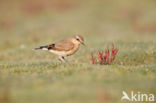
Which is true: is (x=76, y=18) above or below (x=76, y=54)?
above

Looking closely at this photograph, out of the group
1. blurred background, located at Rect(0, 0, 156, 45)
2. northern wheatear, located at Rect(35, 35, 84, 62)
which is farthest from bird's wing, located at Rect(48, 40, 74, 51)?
blurred background, located at Rect(0, 0, 156, 45)

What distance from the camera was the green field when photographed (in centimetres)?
1180

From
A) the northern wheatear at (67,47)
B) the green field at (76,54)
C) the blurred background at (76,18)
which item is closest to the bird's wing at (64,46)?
the northern wheatear at (67,47)

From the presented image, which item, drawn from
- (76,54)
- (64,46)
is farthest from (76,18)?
(64,46)

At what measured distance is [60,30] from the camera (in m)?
41.0

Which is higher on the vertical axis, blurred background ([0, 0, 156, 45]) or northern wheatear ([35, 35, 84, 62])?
blurred background ([0, 0, 156, 45])

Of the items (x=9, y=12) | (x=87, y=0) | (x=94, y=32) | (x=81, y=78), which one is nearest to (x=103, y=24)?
(x=94, y=32)

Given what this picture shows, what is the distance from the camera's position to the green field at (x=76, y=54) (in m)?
11.8

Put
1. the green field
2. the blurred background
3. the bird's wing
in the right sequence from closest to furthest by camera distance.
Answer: the green field
the bird's wing
the blurred background

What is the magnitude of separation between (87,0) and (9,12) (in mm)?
10686

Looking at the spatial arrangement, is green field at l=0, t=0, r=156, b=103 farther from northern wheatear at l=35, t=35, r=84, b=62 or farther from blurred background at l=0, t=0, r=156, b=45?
northern wheatear at l=35, t=35, r=84, b=62

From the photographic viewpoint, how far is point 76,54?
25.0 metres

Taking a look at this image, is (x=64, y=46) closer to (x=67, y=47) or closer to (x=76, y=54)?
(x=67, y=47)

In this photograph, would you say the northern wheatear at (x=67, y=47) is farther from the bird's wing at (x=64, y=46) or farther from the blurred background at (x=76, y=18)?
the blurred background at (x=76, y=18)
